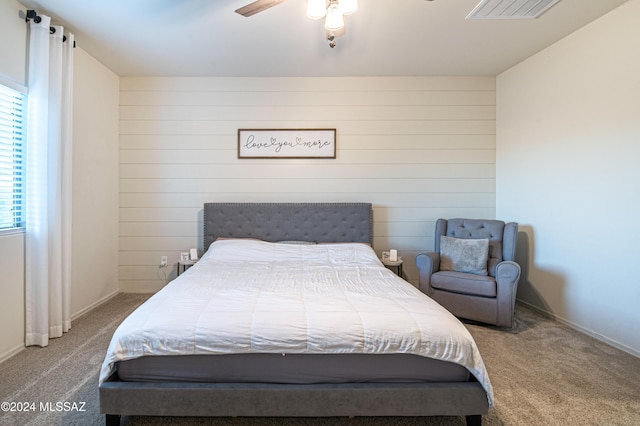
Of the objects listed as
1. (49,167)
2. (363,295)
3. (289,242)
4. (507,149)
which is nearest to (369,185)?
(289,242)

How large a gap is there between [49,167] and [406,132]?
3809 mm

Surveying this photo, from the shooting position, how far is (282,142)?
13.0ft

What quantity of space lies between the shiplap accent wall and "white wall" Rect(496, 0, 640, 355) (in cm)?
65

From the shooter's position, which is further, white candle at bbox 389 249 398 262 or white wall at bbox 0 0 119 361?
white candle at bbox 389 249 398 262

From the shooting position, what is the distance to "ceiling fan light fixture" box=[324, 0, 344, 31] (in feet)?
6.63

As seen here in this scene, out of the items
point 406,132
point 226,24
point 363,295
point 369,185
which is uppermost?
point 226,24

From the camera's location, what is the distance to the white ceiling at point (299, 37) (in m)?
2.58

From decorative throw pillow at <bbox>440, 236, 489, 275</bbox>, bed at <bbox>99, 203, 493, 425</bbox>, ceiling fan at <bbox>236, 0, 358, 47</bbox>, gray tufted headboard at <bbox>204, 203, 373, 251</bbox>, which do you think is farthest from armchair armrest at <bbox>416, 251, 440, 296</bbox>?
ceiling fan at <bbox>236, 0, 358, 47</bbox>

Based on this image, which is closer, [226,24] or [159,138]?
[226,24]

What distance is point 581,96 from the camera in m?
2.96

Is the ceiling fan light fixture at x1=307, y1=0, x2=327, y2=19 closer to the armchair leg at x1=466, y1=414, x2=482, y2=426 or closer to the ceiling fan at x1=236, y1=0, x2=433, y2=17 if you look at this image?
the ceiling fan at x1=236, y1=0, x2=433, y2=17

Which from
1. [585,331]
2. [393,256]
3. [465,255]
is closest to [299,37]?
[393,256]

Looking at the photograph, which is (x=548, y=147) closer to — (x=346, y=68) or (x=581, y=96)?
(x=581, y=96)

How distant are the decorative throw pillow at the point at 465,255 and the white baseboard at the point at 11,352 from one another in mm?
3977
